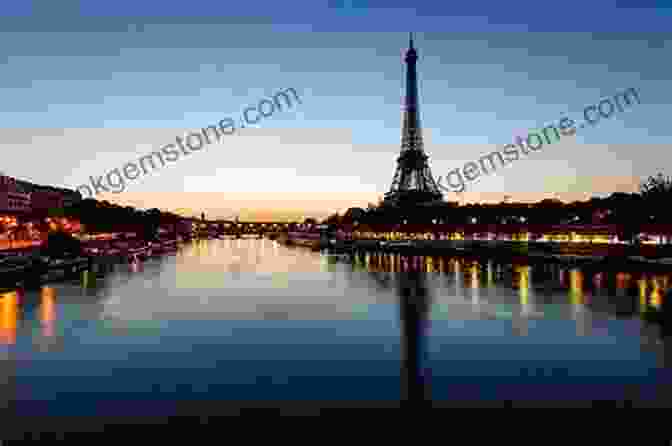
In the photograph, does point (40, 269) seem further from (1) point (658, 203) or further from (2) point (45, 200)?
(2) point (45, 200)

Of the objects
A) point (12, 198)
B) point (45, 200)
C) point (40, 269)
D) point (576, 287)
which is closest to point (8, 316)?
point (40, 269)

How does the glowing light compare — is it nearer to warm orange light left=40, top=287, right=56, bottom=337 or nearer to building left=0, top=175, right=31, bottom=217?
warm orange light left=40, top=287, right=56, bottom=337

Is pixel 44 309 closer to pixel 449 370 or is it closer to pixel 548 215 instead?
pixel 449 370

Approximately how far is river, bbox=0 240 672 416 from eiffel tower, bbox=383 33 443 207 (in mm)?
67823

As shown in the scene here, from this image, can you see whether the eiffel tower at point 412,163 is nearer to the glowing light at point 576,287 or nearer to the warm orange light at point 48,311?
the glowing light at point 576,287

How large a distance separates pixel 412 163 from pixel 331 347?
8591 cm

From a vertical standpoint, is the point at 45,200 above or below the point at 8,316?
above

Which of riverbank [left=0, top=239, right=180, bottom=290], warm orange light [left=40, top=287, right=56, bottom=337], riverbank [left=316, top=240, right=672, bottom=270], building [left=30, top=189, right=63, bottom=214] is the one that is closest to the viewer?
warm orange light [left=40, top=287, right=56, bottom=337]

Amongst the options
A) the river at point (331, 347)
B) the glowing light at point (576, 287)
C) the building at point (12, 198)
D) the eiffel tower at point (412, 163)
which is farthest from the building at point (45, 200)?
the glowing light at point (576, 287)

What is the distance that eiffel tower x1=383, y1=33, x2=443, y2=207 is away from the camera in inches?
3706

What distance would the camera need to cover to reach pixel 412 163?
101m

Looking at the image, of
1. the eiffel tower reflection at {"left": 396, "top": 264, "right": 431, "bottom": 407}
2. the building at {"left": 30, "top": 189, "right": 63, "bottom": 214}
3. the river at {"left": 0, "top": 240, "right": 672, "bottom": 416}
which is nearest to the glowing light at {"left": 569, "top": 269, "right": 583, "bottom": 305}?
the river at {"left": 0, "top": 240, "right": 672, "bottom": 416}

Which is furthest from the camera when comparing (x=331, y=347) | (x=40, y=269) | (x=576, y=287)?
(x=40, y=269)

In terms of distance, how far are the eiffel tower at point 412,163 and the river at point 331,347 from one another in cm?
6782
